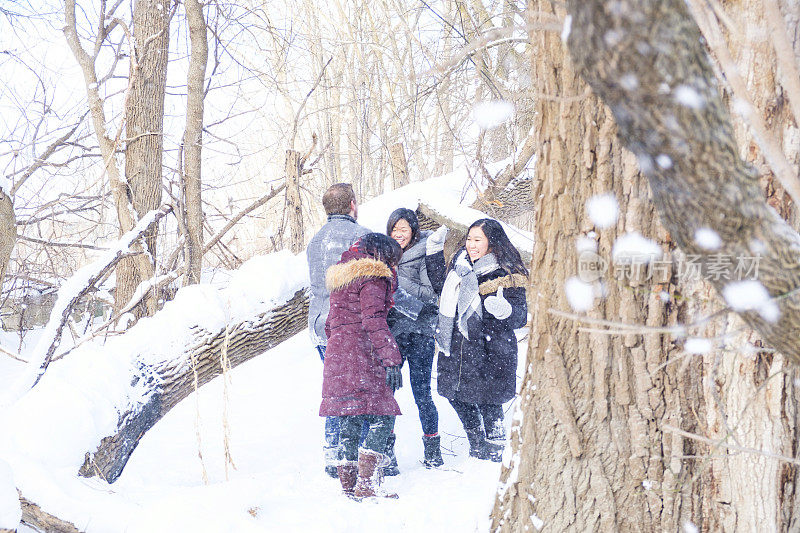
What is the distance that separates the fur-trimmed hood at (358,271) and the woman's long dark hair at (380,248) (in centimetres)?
5

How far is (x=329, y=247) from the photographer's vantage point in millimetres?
3359

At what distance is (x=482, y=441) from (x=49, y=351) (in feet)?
9.11

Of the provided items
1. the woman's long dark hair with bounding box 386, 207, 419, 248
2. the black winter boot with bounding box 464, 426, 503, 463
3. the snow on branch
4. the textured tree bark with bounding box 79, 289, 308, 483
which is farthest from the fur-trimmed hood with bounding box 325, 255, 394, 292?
the snow on branch

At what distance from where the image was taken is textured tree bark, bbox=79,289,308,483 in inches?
Result: 117

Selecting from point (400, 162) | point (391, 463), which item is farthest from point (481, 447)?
point (400, 162)

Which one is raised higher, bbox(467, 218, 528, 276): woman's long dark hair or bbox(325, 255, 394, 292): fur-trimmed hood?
bbox(467, 218, 528, 276): woman's long dark hair

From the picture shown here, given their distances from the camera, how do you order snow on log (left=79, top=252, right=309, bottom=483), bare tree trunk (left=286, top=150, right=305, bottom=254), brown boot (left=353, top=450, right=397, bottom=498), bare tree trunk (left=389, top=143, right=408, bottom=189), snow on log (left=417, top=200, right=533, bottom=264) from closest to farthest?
brown boot (left=353, top=450, right=397, bottom=498) < snow on log (left=79, top=252, right=309, bottom=483) < snow on log (left=417, top=200, right=533, bottom=264) < bare tree trunk (left=286, top=150, right=305, bottom=254) < bare tree trunk (left=389, top=143, right=408, bottom=189)

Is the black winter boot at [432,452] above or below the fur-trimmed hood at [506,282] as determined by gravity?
below

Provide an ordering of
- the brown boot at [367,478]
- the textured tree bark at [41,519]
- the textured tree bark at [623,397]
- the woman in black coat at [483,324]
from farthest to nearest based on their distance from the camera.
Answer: the woman in black coat at [483,324] → the brown boot at [367,478] → the textured tree bark at [41,519] → the textured tree bark at [623,397]

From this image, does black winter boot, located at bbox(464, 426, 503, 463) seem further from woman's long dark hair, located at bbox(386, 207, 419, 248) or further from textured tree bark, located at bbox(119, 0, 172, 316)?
textured tree bark, located at bbox(119, 0, 172, 316)

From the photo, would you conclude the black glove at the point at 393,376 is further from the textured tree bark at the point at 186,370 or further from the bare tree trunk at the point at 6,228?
the bare tree trunk at the point at 6,228

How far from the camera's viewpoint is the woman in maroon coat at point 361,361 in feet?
9.45

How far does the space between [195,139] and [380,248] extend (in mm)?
3552

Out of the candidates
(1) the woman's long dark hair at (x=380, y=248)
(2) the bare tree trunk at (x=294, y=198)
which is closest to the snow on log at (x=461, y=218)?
(2) the bare tree trunk at (x=294, y=198)
